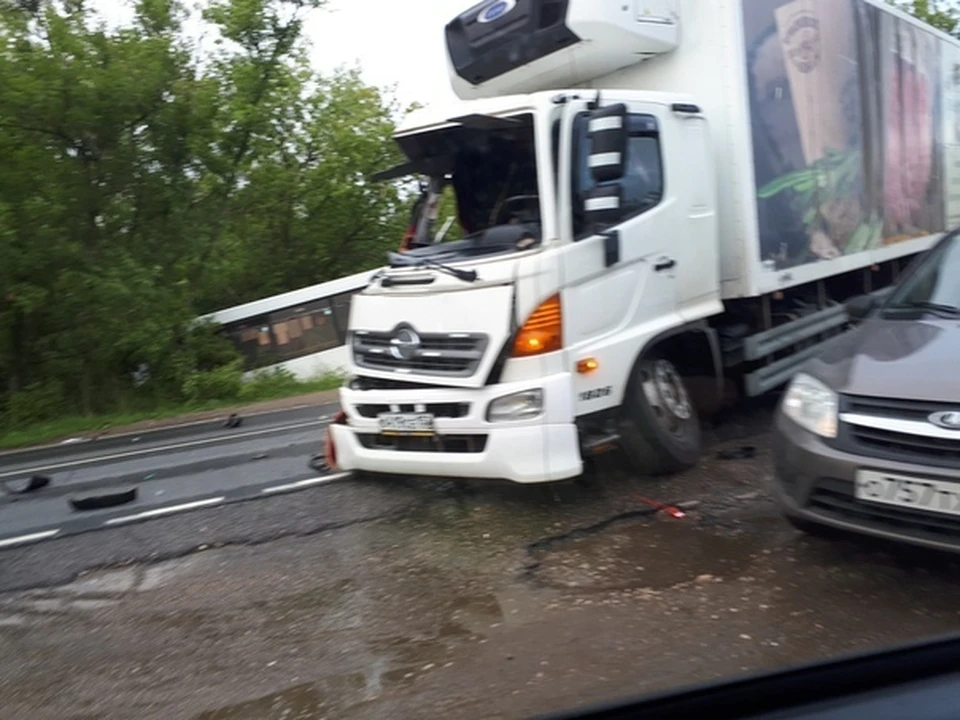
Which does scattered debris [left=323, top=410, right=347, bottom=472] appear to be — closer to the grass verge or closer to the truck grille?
the truck grille

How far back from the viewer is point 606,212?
18.0 ft

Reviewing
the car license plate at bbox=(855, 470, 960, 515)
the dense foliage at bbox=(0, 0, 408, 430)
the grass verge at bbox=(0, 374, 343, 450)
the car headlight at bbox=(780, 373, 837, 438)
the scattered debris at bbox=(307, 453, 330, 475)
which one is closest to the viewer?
the car license plate at bbox=(855, 470, 960, 515)

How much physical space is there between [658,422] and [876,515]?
2090 millimetres

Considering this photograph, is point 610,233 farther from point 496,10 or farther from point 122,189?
point 122,189

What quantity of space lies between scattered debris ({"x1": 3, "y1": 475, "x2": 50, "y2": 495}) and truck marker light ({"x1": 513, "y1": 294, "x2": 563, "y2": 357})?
524cm

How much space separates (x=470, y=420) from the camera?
5.38 metres

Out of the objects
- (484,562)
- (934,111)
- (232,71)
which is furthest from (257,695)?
(232,71)

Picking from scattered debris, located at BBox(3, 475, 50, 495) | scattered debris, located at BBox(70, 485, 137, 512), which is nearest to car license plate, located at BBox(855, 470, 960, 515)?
scattered debris, located at BBox(70, 485, 137, 512)

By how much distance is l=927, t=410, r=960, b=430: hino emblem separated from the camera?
3855mm

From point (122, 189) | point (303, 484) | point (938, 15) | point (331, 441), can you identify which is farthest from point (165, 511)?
point (938, 15)

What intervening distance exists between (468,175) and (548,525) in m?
2.49

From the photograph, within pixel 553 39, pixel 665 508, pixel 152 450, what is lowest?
pixel 152 450

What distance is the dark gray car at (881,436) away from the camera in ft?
12.8

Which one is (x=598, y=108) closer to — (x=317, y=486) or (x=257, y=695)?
(x=317, y=486)
